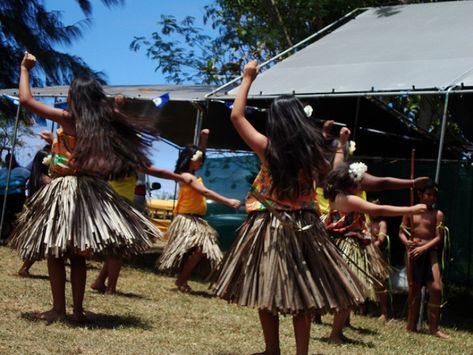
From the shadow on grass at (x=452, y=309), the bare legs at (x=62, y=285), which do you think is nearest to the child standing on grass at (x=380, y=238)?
the shadow on grass at (x=452, y=309)

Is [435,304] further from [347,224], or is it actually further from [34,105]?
[34,105]

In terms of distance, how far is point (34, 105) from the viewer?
4859 millimetres

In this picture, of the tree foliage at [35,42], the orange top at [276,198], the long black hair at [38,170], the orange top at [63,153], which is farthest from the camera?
the tree foliage at [35,42]

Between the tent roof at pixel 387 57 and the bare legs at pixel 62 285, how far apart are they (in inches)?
142

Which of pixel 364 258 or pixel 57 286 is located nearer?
pixel 57 286

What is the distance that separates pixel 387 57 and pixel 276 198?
16.3 ft

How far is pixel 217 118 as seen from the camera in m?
11.3

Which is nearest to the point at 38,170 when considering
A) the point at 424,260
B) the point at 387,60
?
the point at 387,60

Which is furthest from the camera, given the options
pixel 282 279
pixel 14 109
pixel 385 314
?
pixel 14 109

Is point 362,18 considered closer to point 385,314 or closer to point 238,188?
point 238,188

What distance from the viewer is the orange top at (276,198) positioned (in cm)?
409

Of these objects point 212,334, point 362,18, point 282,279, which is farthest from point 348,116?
point 282,279

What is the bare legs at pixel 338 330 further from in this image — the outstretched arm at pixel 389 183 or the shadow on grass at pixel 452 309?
the shadow on grass at pixel 452 309

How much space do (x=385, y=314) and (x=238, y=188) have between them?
3.82 meters
